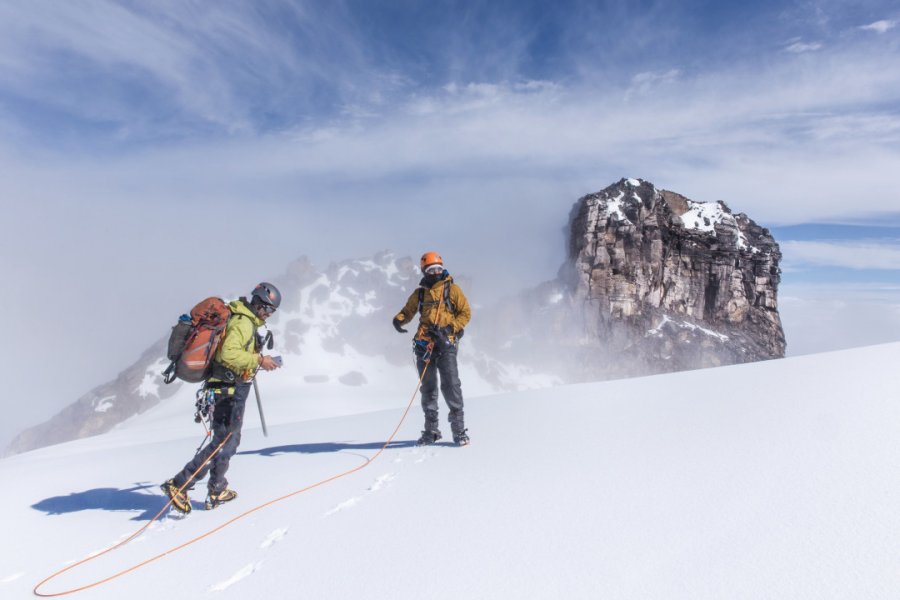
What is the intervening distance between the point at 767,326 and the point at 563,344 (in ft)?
199

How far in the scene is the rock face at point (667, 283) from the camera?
15612 cm

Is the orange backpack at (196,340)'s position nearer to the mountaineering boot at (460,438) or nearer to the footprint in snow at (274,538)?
the footprint in snow at (274,538)

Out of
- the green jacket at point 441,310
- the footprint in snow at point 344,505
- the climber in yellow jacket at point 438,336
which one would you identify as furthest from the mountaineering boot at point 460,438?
the footprint in snow at point 344,505

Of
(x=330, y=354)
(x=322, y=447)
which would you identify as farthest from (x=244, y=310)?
(x=330, y=354)

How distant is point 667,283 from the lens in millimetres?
164125

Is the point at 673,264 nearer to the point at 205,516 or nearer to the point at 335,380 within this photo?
the point at 335,380

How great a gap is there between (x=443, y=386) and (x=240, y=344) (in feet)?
11.6

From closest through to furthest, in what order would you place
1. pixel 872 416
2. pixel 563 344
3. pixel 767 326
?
1. pixel 872 416
2. pixel 767 326
3. pixel 563 344

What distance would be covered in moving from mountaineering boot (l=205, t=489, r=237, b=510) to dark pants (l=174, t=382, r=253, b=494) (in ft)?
0.19

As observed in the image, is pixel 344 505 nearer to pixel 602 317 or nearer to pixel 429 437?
pixel 429 437

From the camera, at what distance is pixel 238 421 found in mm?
7469

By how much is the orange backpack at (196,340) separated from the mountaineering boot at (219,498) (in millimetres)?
1629

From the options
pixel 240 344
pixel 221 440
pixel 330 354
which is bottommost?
pixel 221 440

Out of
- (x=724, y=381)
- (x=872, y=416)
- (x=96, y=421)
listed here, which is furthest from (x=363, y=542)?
(x=96, y=421)
